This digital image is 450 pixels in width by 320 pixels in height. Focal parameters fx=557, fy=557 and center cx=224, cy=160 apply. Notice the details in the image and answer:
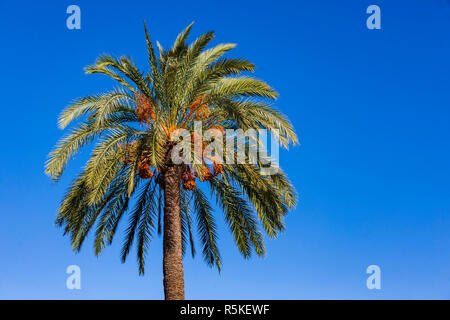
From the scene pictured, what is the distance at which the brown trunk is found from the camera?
15211 mm

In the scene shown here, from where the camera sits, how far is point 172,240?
51.0ft

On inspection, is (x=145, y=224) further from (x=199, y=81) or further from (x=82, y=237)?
(x=199, y=81)

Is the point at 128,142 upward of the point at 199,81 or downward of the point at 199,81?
downward

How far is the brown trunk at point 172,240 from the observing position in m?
15.2

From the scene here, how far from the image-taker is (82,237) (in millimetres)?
16281
